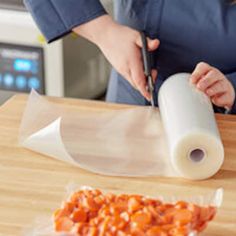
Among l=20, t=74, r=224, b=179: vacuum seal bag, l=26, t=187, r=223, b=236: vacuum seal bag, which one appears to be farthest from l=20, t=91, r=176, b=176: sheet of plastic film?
l=26, t=187, r=223, b=236: vacuum seal bag

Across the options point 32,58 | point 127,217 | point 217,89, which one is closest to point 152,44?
point 217,89

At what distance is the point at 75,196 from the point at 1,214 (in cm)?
10

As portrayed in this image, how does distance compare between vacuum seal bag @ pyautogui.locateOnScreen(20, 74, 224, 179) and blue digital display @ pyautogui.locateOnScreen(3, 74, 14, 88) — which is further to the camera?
blue digital display @ pyautogui.locateOnScreen(3, 74, 14, 88)

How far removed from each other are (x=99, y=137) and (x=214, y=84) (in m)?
0.17

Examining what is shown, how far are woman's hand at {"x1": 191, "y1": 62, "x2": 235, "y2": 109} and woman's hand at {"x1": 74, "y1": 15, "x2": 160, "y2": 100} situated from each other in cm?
7

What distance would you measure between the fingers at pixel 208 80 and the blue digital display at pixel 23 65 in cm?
75

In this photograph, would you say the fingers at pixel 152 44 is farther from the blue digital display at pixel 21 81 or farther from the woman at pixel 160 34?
the blue digital display at pixel 21 81

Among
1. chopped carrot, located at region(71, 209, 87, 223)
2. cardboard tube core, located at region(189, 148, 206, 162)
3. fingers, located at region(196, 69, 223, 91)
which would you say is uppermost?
chopped carrot, located at region(71, 209, 87, 223)

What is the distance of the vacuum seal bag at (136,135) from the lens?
2.70ft

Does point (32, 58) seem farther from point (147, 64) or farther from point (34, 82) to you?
point (147, 64)

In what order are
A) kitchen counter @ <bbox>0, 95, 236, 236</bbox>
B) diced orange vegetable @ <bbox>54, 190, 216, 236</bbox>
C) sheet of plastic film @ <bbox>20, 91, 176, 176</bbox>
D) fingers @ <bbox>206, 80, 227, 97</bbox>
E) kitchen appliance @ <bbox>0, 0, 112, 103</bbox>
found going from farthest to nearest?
kitchen appliance @ <bbox>0, 0, 112, 103</bbox> < fingers @ <bbox>206, 80, 227, 97</bbox> < sheet of plastic film @ <bbox>20, 91, 176, 176</bbox> < kitchen counter @ <bbox>0, 95, 236, 236</bbox> < diced orange vegetable @ <bbox>54, 190, 216, 236</bbox>

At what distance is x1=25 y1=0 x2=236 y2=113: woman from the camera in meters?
0.99

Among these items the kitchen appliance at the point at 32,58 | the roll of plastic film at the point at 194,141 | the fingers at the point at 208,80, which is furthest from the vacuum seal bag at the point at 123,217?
the kitchen appliance at the point at 32,58

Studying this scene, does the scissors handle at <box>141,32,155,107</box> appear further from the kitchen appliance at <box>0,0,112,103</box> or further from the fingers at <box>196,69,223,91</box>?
the kitchen appliance at <box>0,0,112,103</box>
